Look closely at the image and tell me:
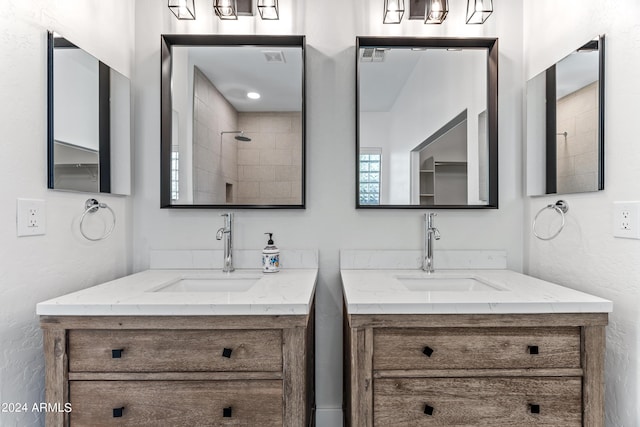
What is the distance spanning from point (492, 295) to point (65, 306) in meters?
1.34

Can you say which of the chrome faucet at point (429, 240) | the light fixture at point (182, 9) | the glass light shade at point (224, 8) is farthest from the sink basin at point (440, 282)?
the light fixture at point (182, 9)

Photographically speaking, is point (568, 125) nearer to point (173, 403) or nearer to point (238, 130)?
point (238, 130)

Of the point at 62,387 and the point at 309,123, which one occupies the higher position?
the point at 309,123

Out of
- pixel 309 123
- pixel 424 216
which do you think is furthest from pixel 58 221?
pixel 424 216

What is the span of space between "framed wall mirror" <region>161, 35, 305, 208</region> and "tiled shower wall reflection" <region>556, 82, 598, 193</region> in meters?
1.11

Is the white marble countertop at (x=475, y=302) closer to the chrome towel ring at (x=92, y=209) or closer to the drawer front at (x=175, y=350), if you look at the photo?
the drawer front at (x=175, y=350)

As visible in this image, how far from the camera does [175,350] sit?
1.08 metres

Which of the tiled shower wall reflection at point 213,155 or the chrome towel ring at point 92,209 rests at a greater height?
the tiled shower wall reflection at point 213,155

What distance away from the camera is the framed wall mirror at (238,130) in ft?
5.52

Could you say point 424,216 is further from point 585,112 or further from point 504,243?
point 585,112

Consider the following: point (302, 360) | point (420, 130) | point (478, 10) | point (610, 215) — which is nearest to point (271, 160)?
point (420, 130)

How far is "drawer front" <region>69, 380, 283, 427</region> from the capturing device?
1.07 metres

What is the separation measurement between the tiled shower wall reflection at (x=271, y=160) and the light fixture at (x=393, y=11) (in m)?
0.62

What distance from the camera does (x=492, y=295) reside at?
45.7 inches
